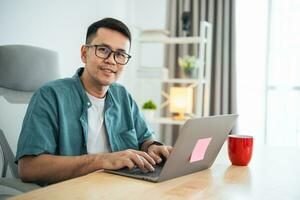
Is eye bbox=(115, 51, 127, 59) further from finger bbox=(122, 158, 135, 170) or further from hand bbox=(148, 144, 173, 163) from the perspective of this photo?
finger bbox=(122, 158, 135, 170)

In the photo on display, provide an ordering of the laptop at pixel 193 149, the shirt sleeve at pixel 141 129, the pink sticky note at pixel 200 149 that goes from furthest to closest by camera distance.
Result: the shirt sleeve at pixel 141 129 < the pink sticky note at pixel 200 149 < the laptop at pixel 193 149

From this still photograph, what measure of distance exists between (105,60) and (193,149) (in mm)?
598

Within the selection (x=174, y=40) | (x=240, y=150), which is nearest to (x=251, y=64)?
(x=174, y=40)

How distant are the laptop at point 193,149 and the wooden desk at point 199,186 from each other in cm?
2

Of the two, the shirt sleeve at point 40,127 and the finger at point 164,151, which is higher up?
the shirt sleeve at point 40,127

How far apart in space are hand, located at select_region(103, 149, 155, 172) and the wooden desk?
46 millimetres

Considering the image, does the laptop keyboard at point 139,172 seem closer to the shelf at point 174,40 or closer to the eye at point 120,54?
the eye at point 120,54

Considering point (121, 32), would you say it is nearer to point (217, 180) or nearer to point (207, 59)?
point (217, 180)

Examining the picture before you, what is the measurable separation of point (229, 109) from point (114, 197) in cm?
263

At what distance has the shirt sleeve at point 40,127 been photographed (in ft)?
3.74

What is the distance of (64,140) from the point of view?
1.29 meters

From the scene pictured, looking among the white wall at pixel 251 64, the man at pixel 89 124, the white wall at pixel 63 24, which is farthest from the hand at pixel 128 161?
the white wall at pixel 251 64

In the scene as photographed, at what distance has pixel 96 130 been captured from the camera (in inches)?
56.0

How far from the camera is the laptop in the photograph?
0.92 metres
